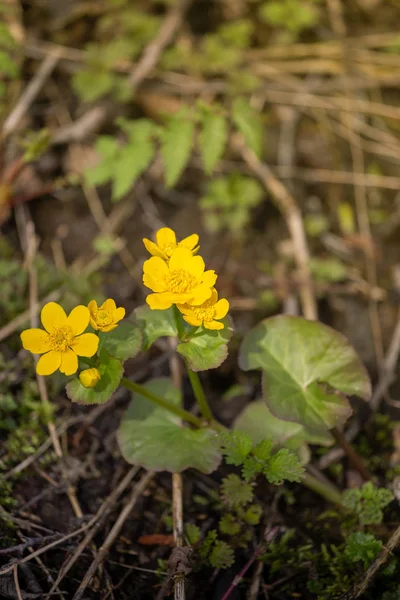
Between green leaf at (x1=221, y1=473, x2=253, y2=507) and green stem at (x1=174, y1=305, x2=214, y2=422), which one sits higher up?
green stem at (x1=174, y1=305, x2=214, y2=422)

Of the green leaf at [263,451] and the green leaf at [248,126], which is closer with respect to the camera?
the green leaf at [263,451]

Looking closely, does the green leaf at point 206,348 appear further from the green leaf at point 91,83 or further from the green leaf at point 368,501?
the green leaf at point 91,83

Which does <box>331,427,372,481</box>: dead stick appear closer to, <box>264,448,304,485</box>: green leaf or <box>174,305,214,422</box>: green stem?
<box>264,448,304,485</box>: green leaf

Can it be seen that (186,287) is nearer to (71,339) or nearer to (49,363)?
(71,339)

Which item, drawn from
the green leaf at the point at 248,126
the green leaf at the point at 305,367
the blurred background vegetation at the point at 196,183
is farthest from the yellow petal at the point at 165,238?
the green leaf at the point at 248,126

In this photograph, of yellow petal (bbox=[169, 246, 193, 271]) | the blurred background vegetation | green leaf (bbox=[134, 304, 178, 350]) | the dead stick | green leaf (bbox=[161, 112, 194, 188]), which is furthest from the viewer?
green leaf (bbox=[161, 112, 194, 188])

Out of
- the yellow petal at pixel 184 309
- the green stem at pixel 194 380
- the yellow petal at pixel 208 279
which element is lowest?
the green stem at pixel 194 380

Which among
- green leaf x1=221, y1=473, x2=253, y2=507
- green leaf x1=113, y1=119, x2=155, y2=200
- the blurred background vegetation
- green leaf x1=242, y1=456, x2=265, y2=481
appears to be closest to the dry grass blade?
the blurred background vegetation
